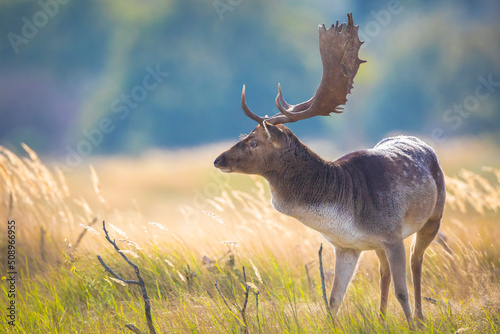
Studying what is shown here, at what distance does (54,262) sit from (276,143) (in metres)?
4.03

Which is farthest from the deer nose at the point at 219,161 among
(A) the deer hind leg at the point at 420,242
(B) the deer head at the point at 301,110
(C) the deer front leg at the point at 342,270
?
(A) the deer hind leg at the point at 420,242

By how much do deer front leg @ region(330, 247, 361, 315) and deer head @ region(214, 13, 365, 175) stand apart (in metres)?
1.11

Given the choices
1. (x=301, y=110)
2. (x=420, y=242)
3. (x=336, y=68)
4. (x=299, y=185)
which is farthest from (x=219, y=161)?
(x=420, y=242)

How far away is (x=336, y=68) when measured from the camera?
537 centimetres

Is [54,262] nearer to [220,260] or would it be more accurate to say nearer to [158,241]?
[158,241]

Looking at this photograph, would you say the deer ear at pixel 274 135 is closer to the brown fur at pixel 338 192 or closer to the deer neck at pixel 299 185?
the brown fur at pixel 338 192

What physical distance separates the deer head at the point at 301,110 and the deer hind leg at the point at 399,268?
4.04 feet

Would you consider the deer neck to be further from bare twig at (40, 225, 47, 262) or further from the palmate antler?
bare twig at (40, 225, 47, 262)

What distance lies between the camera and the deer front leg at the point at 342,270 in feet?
17.6

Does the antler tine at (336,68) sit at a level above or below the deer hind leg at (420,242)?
above

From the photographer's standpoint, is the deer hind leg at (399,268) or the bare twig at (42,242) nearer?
the deer hind leg at (399,268)

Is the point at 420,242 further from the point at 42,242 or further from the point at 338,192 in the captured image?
the point at 42,242

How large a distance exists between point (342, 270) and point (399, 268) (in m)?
0.55

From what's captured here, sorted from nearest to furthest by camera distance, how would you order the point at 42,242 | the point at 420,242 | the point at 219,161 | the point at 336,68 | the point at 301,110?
the point at 219,161
the point at 336,68
the point at 301,110
the point at 420,242
the point at 42,242
